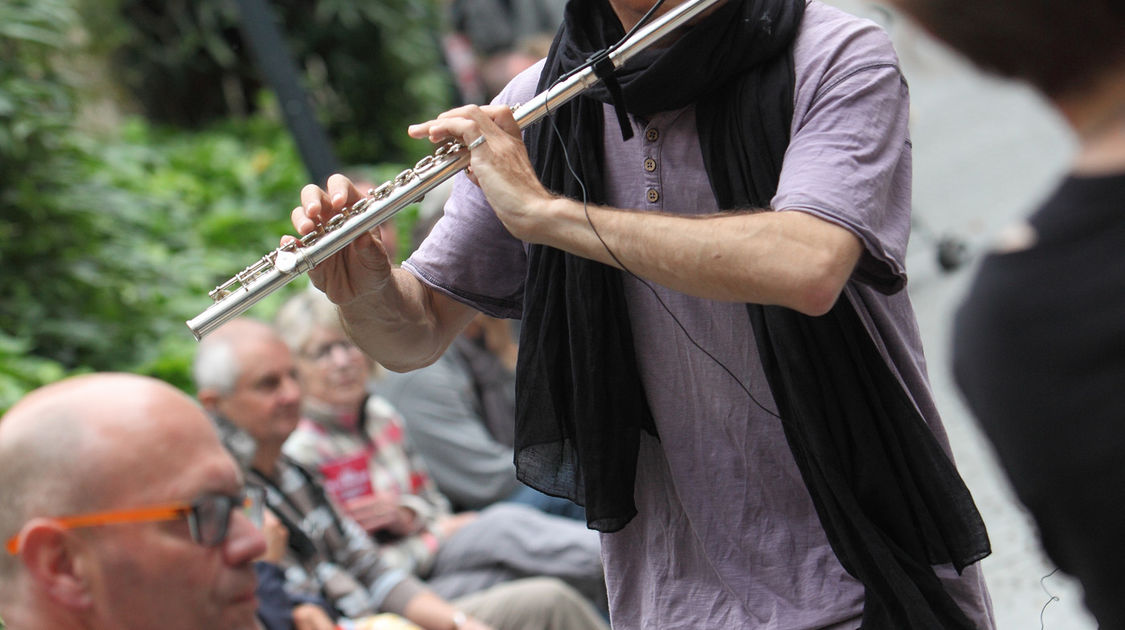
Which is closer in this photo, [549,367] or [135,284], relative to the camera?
[549,367]

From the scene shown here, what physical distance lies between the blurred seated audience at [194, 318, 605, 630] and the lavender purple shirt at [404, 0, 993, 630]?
145cm

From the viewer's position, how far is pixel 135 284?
529 cm

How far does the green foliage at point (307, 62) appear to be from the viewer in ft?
27.5

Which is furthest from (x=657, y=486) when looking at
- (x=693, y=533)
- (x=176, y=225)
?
(x=176, y=225)

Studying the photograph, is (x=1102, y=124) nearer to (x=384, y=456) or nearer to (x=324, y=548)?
(x=324, y=548)

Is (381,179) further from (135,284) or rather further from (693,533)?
(693,533)

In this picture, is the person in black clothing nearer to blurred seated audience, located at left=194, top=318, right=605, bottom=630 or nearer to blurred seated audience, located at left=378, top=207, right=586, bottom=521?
blurred seated audience, located at left=194, top=318, right=605, bottom=630

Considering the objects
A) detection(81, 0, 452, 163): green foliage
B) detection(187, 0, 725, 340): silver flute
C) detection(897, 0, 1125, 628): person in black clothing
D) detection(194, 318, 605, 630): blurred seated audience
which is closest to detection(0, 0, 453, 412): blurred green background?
detection(81, 0, 452, 163): green foliage

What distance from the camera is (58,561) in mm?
2014

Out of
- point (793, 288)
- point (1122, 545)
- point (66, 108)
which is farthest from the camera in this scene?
point (66, 108)

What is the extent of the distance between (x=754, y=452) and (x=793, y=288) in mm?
363

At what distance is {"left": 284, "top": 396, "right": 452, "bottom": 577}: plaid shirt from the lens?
13.2 feet

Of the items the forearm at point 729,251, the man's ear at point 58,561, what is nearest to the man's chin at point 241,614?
the man's ear at point 58,561

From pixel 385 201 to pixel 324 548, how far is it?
67.4 inches
